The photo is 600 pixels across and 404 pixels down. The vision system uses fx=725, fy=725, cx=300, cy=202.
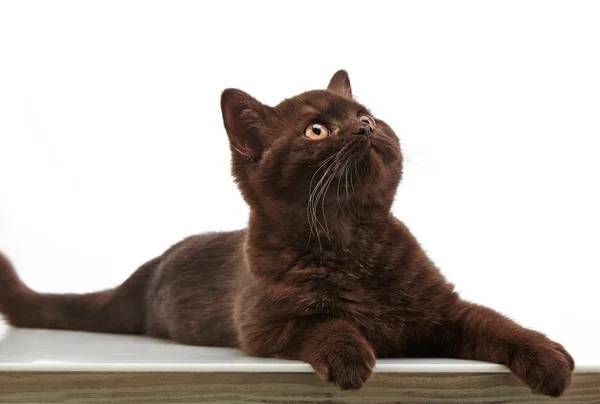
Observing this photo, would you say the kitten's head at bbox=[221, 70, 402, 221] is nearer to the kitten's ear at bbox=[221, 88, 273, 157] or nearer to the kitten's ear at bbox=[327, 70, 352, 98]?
the kitten's ear at bbox=[221, 88, 273, 157]

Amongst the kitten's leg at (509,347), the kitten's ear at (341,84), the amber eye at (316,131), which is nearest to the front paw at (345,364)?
the kitten's leg at (509,347)

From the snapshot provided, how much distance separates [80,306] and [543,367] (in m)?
1.84

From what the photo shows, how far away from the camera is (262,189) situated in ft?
6.48

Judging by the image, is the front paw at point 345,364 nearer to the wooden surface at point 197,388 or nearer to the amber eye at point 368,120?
the wooden surface at point 197,388

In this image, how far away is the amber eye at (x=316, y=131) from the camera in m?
1.93

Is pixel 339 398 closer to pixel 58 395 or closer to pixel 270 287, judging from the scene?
pixel 270 287

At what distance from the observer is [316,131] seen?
1.94 metres

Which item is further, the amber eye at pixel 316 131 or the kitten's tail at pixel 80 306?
the kitten's tail at pixel 80 306

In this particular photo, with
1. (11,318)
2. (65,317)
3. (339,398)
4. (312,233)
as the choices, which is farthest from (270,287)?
(11,318)

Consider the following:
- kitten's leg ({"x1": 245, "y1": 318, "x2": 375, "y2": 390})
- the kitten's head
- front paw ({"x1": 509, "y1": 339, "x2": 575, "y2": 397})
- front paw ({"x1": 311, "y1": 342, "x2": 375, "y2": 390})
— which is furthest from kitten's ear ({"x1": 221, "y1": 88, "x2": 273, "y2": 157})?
front paw ({"x1": 509, "y1": 339, "x2": 575, "y2": 397})

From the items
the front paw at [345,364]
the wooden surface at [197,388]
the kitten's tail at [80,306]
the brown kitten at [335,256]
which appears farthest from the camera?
the kitten's tail at [80,306]

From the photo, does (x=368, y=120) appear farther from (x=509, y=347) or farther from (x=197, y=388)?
(x=197, y=388)

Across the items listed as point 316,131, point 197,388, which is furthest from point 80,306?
point 316,131

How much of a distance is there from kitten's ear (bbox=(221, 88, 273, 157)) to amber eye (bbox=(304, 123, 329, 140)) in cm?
16
